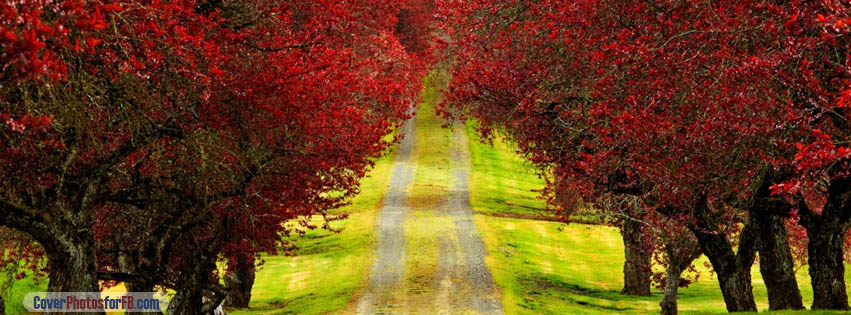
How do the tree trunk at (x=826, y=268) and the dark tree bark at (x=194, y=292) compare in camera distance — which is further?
the dark tree bark at (x=194, y=292)

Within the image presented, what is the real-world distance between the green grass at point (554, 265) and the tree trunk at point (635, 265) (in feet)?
2.32

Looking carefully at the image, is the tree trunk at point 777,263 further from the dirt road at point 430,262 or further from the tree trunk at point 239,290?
the tree trunk at point 239,290

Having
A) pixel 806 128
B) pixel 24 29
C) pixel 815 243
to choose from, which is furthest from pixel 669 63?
pixel 24 29

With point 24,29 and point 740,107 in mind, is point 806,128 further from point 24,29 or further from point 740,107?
point 24,29

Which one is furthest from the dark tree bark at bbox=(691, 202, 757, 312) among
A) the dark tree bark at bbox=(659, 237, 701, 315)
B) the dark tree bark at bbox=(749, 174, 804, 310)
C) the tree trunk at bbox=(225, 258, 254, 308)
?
the tree trunk at bbox=(225, 258, 254, 308)

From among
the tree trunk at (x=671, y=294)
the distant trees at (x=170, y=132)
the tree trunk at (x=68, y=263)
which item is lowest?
the tree trunk at (x=671, y=294)

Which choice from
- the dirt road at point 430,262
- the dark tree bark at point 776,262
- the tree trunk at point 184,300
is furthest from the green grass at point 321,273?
the dark tree bark at point 776,262

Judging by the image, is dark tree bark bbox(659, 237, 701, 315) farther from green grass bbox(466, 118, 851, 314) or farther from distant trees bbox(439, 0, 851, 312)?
green grass bbox(466, 118, 851, 314)

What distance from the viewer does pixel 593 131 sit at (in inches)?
779

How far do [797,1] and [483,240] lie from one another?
108 feet

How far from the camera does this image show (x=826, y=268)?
1902cm

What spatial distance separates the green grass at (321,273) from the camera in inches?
1305

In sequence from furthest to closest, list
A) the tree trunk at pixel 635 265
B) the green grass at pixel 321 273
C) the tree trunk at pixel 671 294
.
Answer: the tree trunk at pixel 635 265, the green grass at pixel 321 273, the tree trunk at pixel 671 294

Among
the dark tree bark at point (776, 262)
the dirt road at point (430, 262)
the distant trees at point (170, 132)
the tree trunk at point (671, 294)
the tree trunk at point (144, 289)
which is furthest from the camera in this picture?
the dirt road at point (430, 262)
